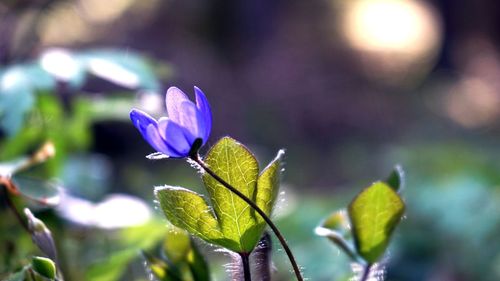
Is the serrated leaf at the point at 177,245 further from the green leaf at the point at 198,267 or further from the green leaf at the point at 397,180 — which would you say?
the green leaf at the point at 397,180

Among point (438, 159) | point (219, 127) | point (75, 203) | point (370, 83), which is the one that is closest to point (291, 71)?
point (370, 83)

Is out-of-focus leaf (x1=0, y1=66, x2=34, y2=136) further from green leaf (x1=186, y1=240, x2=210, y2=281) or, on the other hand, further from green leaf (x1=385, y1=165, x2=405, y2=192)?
green leaf (x1=385, y1=165, x2=405, y2=192)

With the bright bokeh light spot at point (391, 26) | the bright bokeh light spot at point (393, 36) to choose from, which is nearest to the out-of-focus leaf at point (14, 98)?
the bright bokeh light spot at point (393, 36)

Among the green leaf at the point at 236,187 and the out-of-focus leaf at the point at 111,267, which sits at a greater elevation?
the green leaf at the point at 236,187

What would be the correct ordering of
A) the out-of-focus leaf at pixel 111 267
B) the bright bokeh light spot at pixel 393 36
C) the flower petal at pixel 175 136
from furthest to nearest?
the bright bokeh light spot at pixel 393 36, the out-of-focus leaf at pixel 111 267, the flower petal at pixel 175 136

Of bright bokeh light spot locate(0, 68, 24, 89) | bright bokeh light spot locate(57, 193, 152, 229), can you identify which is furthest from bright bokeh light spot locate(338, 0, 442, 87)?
bright bokeh light spot locate(57, 193, 152, 229)

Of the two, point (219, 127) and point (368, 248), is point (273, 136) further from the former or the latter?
point (368, 248)

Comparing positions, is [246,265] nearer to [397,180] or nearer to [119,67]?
[397,180]
